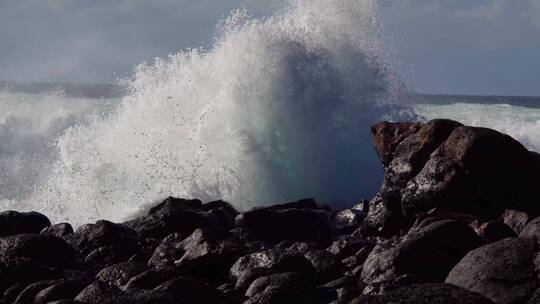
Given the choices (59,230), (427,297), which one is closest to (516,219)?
(427,297)

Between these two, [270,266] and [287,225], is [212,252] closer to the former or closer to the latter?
[270,266]

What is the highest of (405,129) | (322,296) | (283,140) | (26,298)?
(283,140)

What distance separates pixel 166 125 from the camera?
17797 mm

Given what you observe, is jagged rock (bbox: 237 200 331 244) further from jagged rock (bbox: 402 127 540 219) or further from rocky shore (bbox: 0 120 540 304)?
jagged rock (bbox: 402 127 540 219)

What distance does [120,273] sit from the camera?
7.95 metres

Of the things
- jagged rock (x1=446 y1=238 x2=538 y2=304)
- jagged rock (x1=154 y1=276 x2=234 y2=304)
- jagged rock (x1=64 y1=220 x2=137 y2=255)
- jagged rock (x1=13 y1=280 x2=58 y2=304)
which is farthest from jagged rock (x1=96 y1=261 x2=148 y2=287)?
jagged rock (x1=446 y1=238 x2=538 y2=304)

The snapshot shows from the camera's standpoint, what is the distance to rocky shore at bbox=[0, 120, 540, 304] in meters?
6.27

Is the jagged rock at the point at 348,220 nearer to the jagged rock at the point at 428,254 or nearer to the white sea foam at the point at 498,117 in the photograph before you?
the jagged rock at the point at 428,254

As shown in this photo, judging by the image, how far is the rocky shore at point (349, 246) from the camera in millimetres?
6266

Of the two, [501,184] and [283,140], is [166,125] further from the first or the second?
[501,184]

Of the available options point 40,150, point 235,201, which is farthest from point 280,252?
point 40,150

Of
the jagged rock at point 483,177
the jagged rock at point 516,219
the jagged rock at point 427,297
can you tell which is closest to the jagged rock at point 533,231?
the jagged rock at point 516,219

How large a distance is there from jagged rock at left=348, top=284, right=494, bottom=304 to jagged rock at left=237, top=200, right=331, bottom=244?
5.32 metres

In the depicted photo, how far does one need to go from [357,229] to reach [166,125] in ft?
26.8
